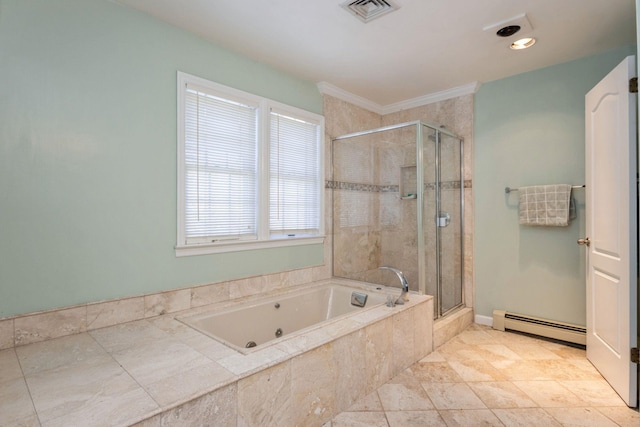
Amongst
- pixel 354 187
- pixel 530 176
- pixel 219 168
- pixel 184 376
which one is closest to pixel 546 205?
pixel 530 176

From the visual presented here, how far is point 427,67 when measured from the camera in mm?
2867

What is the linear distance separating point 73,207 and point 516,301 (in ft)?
11.5

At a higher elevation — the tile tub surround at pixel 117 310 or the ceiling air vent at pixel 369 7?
the ceiling air vent at pixel 369 7

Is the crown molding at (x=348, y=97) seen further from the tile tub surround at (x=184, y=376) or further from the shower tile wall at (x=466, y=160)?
the tile tub surround at (x=184, y=376)

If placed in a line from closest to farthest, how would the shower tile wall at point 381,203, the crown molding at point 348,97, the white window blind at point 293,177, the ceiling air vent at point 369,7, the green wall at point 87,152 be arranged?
the green wall at point 87,152 → the ceiling air vent at point 369,7 → the white window blind at point 293,177 → the shower tile wall at point 381,203 → the crown molding at point 348,97

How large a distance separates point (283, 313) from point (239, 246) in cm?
63

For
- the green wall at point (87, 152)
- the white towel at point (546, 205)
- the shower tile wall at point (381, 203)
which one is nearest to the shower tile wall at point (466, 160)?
the shower tile wall at point (381, 203)

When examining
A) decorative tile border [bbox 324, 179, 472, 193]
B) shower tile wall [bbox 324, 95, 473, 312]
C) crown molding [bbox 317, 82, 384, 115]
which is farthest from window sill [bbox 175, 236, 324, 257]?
crown molding [bbox 317, 82, 384, 115]

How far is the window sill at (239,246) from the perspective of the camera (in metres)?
2.27

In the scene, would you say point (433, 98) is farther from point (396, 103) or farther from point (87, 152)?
point (87, 152)

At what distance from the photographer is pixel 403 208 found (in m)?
2.99

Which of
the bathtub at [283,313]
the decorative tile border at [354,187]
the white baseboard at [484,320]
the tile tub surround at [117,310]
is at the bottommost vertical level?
Answer: the white baseboard at [484,320]

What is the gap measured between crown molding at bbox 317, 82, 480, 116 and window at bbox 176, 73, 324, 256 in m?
0.34

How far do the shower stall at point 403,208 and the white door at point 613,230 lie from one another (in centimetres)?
105
